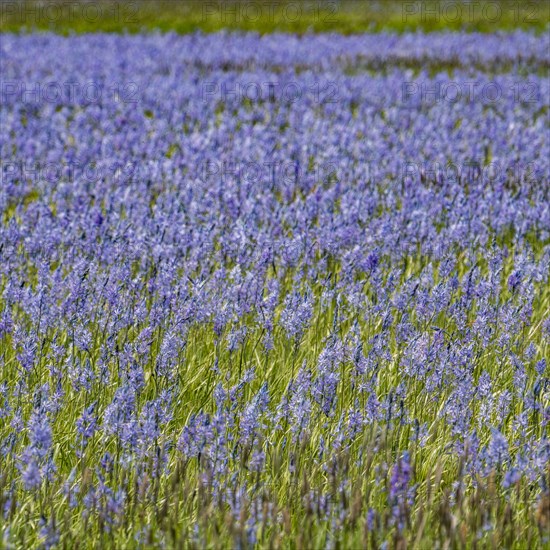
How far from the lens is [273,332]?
4.97 m

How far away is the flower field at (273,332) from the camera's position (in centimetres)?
317

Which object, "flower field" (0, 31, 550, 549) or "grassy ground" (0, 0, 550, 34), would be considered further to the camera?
"grassy ground" (0, 0, 550, 34)

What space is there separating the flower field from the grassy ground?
36.2 feet

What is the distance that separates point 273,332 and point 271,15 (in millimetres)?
19296

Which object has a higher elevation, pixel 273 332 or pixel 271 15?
pixel 271 15

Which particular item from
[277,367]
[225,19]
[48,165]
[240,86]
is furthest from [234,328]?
[225,19]

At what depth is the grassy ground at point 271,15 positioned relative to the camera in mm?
21109

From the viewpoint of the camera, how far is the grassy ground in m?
21.1

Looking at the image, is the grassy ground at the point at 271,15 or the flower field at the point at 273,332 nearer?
the flower field at the point at 273,332

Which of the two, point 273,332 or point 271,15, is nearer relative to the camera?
point 273,332

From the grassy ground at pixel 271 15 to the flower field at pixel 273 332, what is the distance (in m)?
11.0

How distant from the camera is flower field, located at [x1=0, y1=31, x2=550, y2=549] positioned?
317 cm

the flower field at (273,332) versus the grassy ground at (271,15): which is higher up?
the grassy ground at (271,15)

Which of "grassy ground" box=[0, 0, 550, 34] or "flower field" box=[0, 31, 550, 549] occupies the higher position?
"grassy ground" box=[0, 0, 550, 34]
